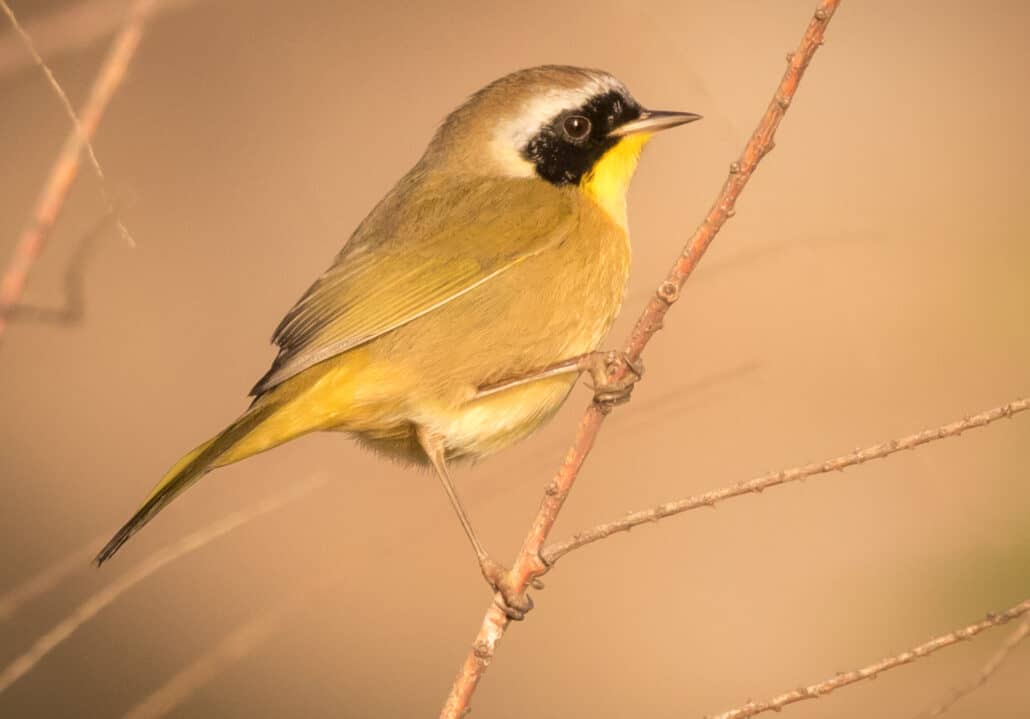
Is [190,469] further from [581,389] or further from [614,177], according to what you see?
[581,389]

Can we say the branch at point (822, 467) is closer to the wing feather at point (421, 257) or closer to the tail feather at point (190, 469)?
the tail feather at point (190, 469)

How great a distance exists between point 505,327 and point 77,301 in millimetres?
1384

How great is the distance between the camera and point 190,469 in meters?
2.56

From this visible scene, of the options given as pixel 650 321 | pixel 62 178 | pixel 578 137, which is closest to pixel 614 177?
pixel 578 137

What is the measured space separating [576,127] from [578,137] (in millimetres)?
26

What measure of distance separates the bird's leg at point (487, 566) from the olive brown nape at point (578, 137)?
69 centimetres

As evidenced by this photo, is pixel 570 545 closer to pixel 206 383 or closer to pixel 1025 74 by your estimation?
pixel 206 383

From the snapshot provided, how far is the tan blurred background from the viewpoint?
4.92 meters

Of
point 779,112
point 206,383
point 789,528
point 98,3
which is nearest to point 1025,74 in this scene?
point 789,528

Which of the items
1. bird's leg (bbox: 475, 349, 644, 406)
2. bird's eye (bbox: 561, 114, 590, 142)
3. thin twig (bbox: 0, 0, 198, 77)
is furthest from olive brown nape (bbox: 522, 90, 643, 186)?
thin twig (bbox: 0, 0, 198, 77)

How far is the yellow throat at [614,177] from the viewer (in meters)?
3.25

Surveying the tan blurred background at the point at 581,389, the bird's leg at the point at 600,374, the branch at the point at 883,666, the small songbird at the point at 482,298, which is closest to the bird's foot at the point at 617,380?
the bird's leg at the point at 600,374

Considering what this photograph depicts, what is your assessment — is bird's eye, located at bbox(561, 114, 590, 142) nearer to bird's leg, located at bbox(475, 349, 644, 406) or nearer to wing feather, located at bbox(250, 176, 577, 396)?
wing feather, located at bbox(250, 176, 577, 396)

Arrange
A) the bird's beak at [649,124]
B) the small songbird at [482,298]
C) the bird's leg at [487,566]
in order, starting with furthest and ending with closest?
the bird's beak at [649,124], the small songbird at [482,298], the bird's leg at [487,566]
